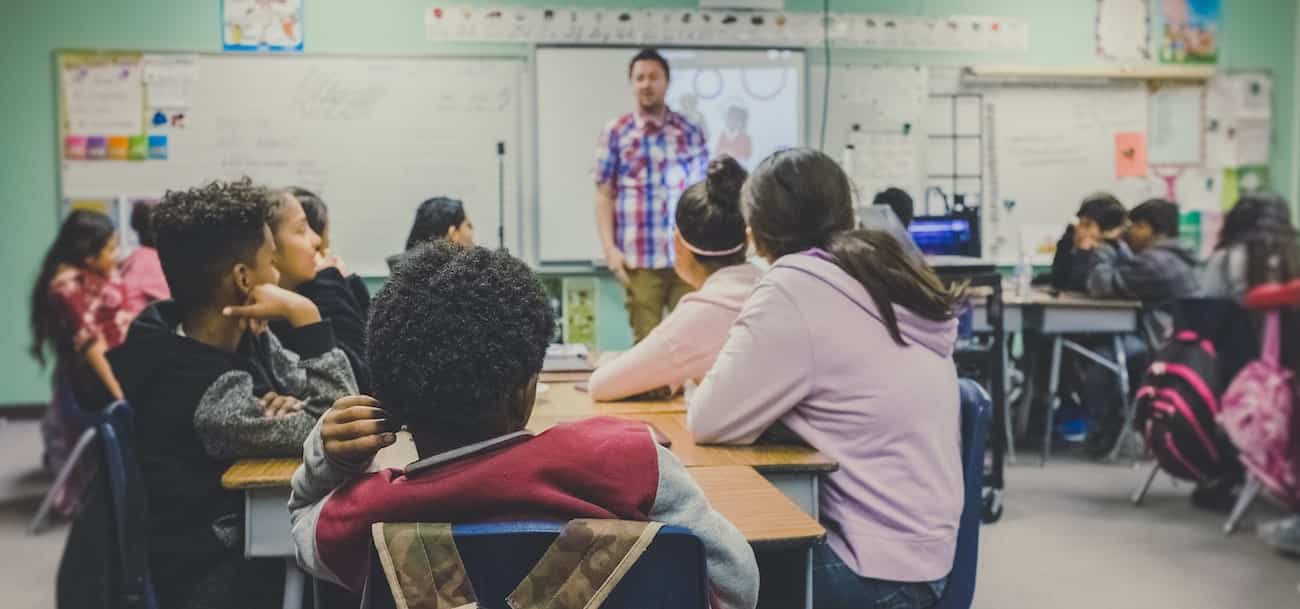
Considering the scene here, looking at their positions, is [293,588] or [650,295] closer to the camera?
[293,588]

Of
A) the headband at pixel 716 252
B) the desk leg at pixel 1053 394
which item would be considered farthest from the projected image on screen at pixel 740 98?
the headband at pixel 716 252

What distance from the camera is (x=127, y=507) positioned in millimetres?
1610

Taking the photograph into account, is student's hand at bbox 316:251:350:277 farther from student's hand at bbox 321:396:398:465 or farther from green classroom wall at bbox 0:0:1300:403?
green classroom wall at bbox 0:0:1300:403

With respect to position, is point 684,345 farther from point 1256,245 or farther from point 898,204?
point 898,204

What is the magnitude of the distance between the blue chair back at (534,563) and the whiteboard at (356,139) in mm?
4710

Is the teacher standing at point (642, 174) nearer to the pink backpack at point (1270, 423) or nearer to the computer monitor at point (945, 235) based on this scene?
the computer monitor at point (945, 235)

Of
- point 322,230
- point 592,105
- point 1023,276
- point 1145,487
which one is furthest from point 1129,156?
point 322,230

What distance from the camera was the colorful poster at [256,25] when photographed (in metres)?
5.36

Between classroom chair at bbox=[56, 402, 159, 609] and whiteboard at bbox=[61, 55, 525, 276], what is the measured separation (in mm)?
3873

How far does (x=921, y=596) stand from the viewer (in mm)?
1623

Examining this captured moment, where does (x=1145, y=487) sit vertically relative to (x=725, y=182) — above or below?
below

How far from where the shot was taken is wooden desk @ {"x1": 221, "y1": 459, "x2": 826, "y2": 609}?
4.09ft

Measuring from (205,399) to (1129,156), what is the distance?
5645mm

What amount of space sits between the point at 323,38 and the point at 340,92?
28cm
